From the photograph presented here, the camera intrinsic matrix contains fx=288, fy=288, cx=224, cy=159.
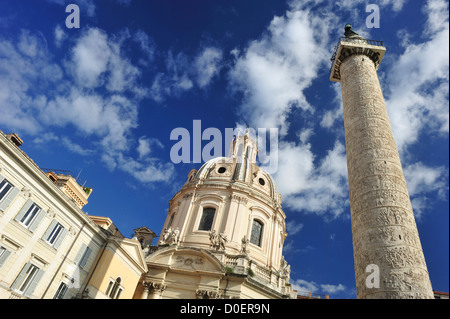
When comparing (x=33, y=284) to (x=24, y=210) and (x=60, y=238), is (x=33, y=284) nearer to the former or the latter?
(x=60, y=238)

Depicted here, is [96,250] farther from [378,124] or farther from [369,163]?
[378,124]

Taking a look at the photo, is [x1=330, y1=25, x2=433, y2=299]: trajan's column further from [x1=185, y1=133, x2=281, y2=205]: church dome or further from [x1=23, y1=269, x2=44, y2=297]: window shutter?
[x1=185, y1=133, x2=281, y2=205]: church dome

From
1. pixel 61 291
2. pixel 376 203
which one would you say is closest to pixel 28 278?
pixel 61 291

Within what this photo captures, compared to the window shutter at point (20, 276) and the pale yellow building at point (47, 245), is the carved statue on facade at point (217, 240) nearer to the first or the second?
the pale yellow building at point (47, 245)

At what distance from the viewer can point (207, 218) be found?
2544 centimetres

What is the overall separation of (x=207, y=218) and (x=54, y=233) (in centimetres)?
1394

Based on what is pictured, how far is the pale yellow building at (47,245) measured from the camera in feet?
36.7

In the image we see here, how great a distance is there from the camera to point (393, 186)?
1076cm

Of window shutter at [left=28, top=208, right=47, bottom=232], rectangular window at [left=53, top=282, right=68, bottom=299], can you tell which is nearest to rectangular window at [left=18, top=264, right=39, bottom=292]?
rectangular window at [left=53, top=282, right=68, bottom=299]

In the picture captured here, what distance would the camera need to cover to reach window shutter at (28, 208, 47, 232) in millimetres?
12164

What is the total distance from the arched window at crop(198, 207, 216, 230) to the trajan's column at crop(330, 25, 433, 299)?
596 inches
